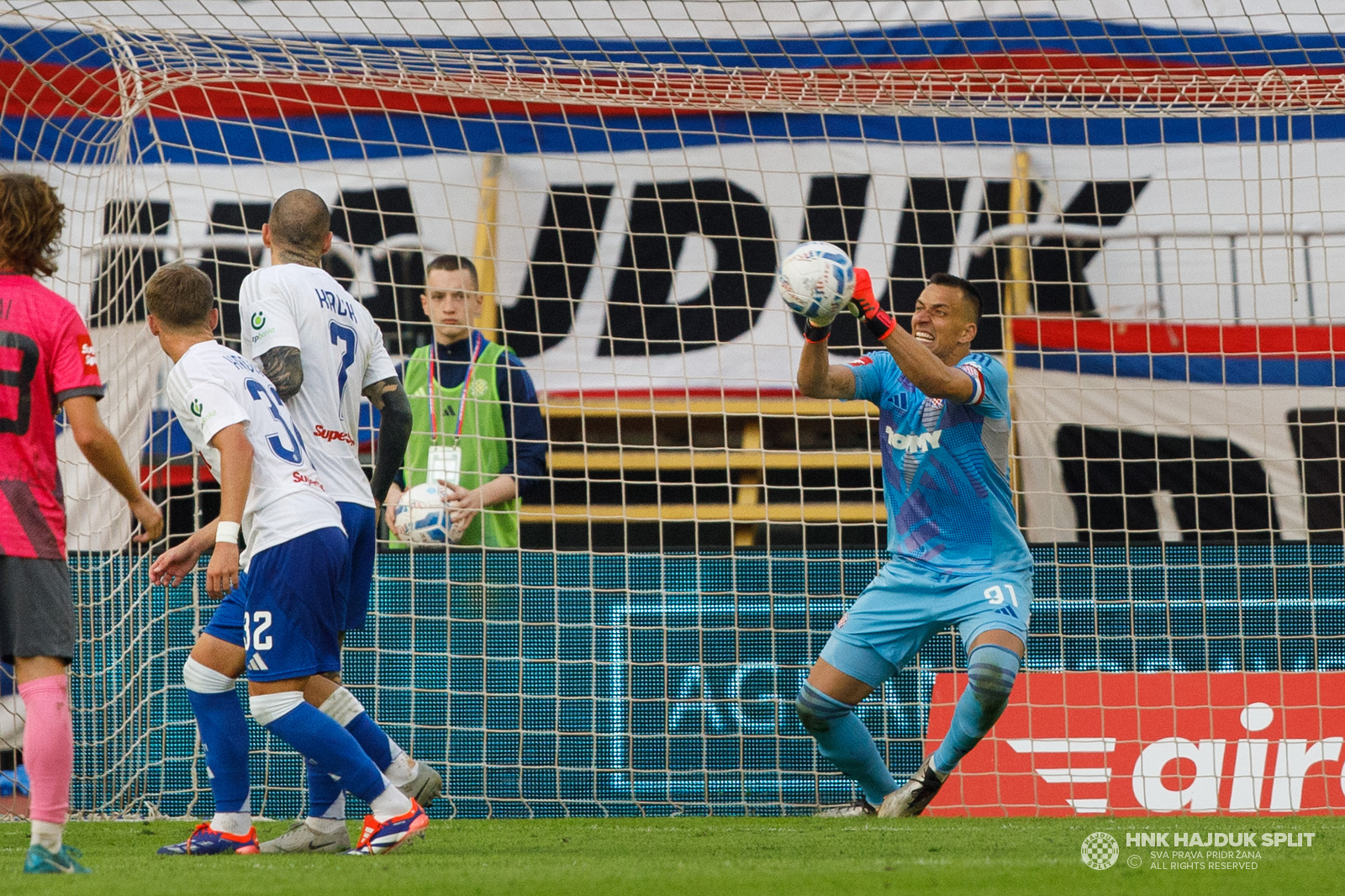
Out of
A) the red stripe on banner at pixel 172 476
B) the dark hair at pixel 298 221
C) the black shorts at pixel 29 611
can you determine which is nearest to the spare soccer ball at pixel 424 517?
the red stripe on banner at pixel 172 476

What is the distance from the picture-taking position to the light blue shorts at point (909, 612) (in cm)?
515

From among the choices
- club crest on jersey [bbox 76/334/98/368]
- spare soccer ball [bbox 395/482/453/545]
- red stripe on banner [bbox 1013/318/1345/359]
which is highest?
red stripe on banner [bbox 1013/318/1345/359]

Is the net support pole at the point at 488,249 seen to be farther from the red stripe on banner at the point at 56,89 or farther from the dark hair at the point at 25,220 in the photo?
the dark hair at the point at 25,220

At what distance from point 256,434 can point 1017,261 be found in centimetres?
495

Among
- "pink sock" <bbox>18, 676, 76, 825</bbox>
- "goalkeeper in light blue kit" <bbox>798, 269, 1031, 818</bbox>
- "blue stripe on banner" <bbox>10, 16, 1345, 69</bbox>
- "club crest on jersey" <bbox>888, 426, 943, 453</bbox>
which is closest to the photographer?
"pink sock" <bbox>18, 676, 76, 825</bbox>

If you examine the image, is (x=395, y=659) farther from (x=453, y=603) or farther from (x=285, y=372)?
(x=285, y=372)

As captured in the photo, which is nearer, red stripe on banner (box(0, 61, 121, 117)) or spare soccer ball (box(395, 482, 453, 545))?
red stripe on banner (box(0, 61, 121, 117))

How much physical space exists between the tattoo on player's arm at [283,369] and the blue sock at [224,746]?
0.92 metres

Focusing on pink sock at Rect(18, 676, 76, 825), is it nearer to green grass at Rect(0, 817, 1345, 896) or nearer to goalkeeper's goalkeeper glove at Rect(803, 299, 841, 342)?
green grass at Rect(0, 817, 1345, 896)

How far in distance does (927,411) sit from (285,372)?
7.67 ft

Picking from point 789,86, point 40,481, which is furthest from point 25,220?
point 789,86

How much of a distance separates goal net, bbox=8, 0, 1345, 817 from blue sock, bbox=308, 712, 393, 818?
6.37ft

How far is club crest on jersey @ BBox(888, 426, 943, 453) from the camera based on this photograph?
5328mm

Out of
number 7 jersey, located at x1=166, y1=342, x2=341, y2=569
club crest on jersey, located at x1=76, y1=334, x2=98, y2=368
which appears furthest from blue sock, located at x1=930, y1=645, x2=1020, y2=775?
club crest on jersey, located at x1=76, y1=334, x2=98, y2=368
